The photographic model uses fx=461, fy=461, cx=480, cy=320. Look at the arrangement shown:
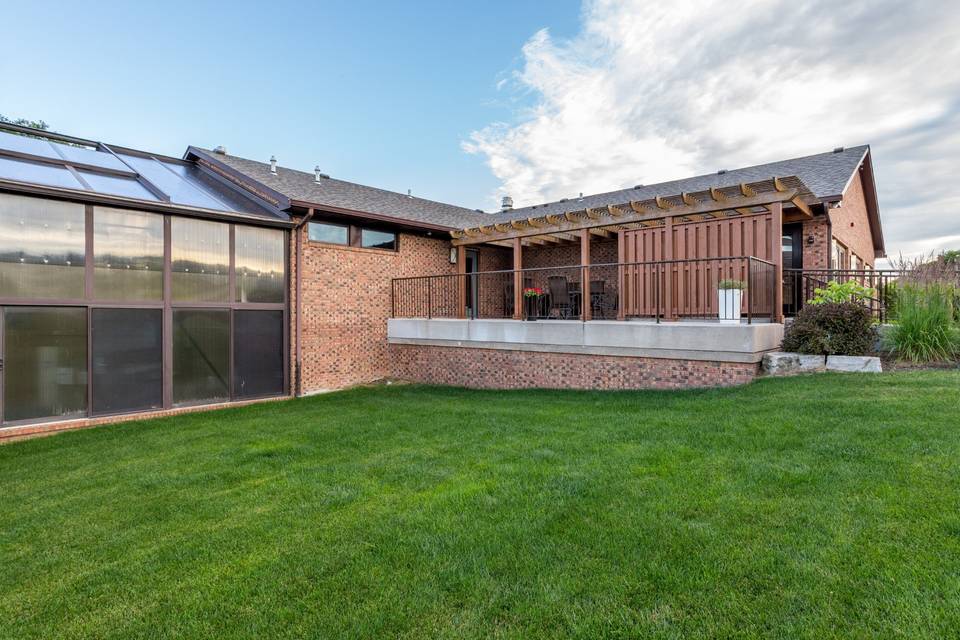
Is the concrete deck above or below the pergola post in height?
below

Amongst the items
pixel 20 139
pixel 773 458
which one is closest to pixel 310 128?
pixel 20 139

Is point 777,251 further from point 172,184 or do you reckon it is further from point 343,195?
point 172,184

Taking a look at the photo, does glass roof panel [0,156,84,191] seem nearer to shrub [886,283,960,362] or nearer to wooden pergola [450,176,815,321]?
wooden pergola [450,176,815,321]

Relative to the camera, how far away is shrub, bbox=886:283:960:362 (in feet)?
21.8

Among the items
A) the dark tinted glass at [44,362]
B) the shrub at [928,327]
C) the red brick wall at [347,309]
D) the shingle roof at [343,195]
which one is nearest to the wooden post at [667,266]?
the shrub at [928,327]

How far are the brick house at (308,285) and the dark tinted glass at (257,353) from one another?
1.1 inches


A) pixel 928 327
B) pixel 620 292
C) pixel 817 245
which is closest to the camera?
pixel 928 327

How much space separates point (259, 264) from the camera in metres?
8.97

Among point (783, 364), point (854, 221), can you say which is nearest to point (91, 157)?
point (783, 364)

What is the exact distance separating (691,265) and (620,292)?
1.37m

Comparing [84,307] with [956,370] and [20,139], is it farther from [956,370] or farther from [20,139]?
[956,370]

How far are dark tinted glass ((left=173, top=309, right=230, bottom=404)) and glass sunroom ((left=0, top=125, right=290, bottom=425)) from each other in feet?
0.06

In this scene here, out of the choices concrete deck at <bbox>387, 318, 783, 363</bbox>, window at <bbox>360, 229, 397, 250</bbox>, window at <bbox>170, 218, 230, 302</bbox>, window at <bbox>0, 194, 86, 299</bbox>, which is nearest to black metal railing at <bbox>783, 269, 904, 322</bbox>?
concrete deck at <bbox>387, 318, 783, 363</bbox>

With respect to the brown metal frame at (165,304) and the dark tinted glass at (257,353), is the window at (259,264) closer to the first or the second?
the brown metal frame at (165,304)
